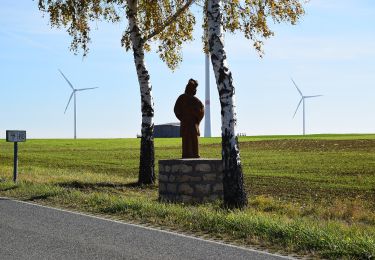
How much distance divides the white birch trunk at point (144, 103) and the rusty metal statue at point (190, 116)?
3939mm

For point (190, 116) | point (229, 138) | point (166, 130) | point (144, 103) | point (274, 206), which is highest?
point (166, 130)

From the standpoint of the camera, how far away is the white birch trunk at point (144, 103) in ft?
75.3

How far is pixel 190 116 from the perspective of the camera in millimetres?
19000

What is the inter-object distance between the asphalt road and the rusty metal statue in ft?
22.2

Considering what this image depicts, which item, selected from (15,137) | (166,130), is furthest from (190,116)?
(166,130)

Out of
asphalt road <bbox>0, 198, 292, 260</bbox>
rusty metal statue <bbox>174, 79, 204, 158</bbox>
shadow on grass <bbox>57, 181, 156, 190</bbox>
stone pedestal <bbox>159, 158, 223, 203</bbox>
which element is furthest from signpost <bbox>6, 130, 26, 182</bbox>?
asphalt road <bbox>0, 198, 292, 260</bbox>

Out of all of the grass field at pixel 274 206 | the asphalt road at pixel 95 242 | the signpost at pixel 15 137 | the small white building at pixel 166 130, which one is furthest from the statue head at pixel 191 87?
the small white building at pixel 166 130

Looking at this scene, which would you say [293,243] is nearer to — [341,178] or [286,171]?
[341,178]

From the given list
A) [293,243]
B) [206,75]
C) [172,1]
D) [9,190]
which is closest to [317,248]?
[293,243]

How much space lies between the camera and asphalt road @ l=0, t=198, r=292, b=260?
28.4 ft

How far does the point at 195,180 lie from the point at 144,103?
22.3 ft

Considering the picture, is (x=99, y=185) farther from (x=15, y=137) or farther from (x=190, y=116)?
(x=190, y=116)

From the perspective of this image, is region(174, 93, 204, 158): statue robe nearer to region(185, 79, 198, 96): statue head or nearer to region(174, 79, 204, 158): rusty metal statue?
region(174, 79, 204, 158): rusty metal statue

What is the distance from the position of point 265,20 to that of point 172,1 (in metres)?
5.38
